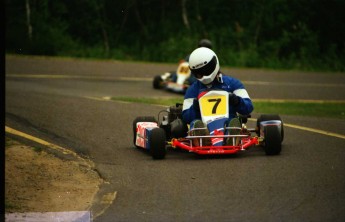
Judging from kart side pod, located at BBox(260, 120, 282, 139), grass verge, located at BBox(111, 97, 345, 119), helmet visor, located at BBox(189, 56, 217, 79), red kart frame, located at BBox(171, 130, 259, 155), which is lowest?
grass verge, located at BBox(111, 97, 345, 119)

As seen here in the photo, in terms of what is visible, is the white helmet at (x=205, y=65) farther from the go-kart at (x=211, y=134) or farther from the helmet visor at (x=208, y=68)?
the go-kart at (x=211, y=134)

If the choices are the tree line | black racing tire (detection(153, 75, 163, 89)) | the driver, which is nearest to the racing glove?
the driver

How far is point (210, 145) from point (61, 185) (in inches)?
81.9

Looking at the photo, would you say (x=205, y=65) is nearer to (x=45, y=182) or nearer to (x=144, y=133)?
(x=144, y=133)

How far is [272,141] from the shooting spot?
1034cm

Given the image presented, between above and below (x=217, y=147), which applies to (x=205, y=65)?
above

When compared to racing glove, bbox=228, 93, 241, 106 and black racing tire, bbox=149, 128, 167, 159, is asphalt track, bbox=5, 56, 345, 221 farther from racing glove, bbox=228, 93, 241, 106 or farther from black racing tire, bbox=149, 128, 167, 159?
racing glove, bbox=228, 93, 241, 106

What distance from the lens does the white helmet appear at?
10930mm

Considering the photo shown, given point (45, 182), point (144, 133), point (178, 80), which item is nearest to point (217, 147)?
point (144, 133)

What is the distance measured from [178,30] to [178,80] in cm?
1343

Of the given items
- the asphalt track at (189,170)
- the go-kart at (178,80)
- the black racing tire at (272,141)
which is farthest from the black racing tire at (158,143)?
the go-kart at (178,80)

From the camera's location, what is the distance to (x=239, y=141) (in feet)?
34.3

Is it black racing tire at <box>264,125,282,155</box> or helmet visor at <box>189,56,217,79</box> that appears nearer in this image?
black racing tire at <box>264,125,282,155</box>

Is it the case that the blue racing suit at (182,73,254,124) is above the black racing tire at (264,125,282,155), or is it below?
above
